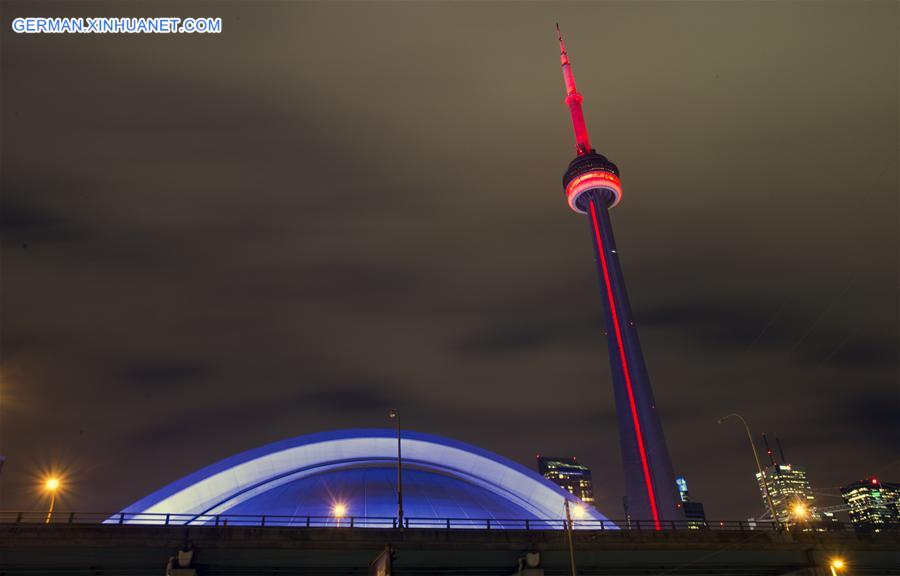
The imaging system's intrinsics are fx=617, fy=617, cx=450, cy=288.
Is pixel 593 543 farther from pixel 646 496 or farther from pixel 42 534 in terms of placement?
pixel 646 496

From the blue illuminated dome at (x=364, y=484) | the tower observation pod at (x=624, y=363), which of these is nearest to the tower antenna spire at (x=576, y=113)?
the tower observation pod at (x=624, y=363)

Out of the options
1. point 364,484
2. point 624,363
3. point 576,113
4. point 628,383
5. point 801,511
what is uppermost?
point 576,113

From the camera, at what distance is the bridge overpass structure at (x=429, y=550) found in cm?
2941

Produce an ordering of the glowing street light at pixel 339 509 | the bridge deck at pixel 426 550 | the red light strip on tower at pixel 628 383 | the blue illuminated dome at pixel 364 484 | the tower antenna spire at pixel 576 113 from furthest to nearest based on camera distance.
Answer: the tower antenna spire at pixel 576 113
the red light strip on tower at pixel 628 383
the blue illuminated dome at pixel 364 484
the glowing street light at pixel 339 509
the bridge deck at pixel 426 550

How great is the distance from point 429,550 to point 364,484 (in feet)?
48.9

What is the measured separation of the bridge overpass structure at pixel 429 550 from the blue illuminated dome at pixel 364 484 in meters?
3.41

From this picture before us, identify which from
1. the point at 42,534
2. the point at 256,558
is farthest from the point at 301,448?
the point at 42,534

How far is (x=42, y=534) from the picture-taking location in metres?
28.5

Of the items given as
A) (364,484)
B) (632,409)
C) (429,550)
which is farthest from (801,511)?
(632,409)

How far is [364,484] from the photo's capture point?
46.9 m

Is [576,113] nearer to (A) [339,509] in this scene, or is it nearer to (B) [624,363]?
(B) [624,363]

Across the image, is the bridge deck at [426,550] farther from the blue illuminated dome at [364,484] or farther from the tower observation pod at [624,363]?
the tower observation pod at [624,363]

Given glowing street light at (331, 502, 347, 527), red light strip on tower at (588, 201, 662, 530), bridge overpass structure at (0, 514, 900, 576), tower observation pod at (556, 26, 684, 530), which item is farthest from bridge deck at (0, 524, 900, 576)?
red light strip on tower at (588, 201, 662, 530)

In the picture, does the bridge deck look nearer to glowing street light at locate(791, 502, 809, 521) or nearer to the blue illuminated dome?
glowing street light at locate(791, 502, 809, 521)
